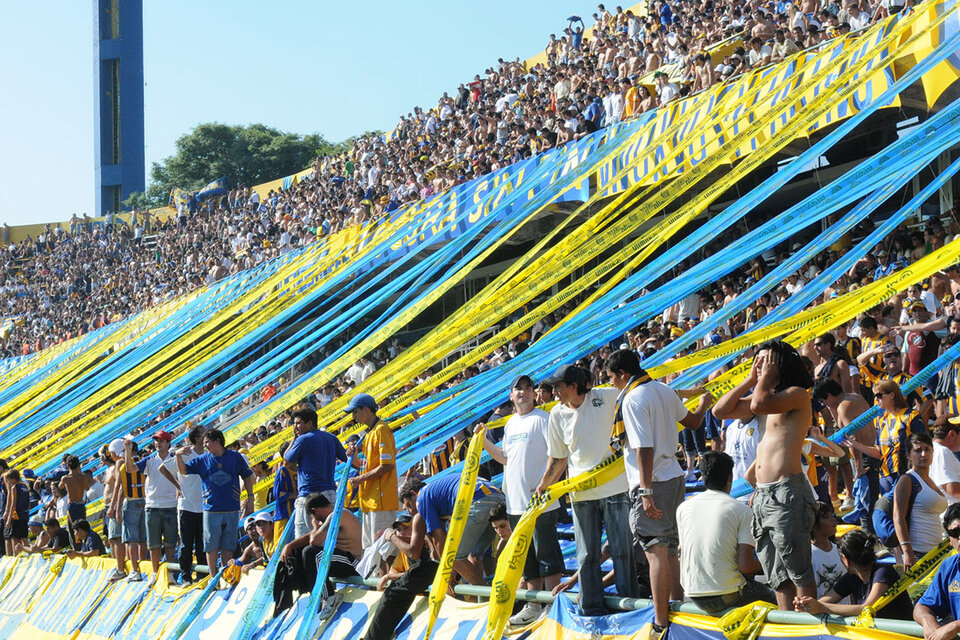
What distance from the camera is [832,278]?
307 inches

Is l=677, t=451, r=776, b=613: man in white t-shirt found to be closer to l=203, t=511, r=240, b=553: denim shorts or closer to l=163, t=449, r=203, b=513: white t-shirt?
l=203, t=511, r=240, b=553: denim shorts

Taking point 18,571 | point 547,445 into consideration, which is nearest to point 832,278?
point 547,445

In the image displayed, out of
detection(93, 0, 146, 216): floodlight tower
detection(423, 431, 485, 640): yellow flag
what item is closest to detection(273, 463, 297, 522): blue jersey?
detection(423, 431, 485, 640): yellow flag

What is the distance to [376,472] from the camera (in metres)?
8.77

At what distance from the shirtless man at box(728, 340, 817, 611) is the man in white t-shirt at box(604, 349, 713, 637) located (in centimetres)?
56

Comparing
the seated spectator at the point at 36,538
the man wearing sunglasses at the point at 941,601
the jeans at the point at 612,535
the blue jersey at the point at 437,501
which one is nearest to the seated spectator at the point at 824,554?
the jeans at the point at 612,535

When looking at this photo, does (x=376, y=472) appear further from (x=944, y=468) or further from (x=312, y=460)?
(x=944, y=468)

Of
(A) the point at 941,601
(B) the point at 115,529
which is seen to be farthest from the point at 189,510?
(A) the point at 941,601

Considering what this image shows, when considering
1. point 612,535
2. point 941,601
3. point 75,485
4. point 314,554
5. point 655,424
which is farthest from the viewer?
point 75,485

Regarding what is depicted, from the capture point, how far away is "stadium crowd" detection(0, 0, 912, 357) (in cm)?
1708

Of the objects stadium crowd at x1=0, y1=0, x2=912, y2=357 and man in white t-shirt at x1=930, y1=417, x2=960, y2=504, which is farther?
stadium crowd at x1=0, y1=0, x2=912, y2=357

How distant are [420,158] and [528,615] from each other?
19721 millimetres

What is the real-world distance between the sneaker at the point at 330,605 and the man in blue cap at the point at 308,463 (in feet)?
2.43

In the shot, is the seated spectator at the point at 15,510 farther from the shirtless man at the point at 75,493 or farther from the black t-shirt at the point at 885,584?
the black t-shirt at the point at 885,584
